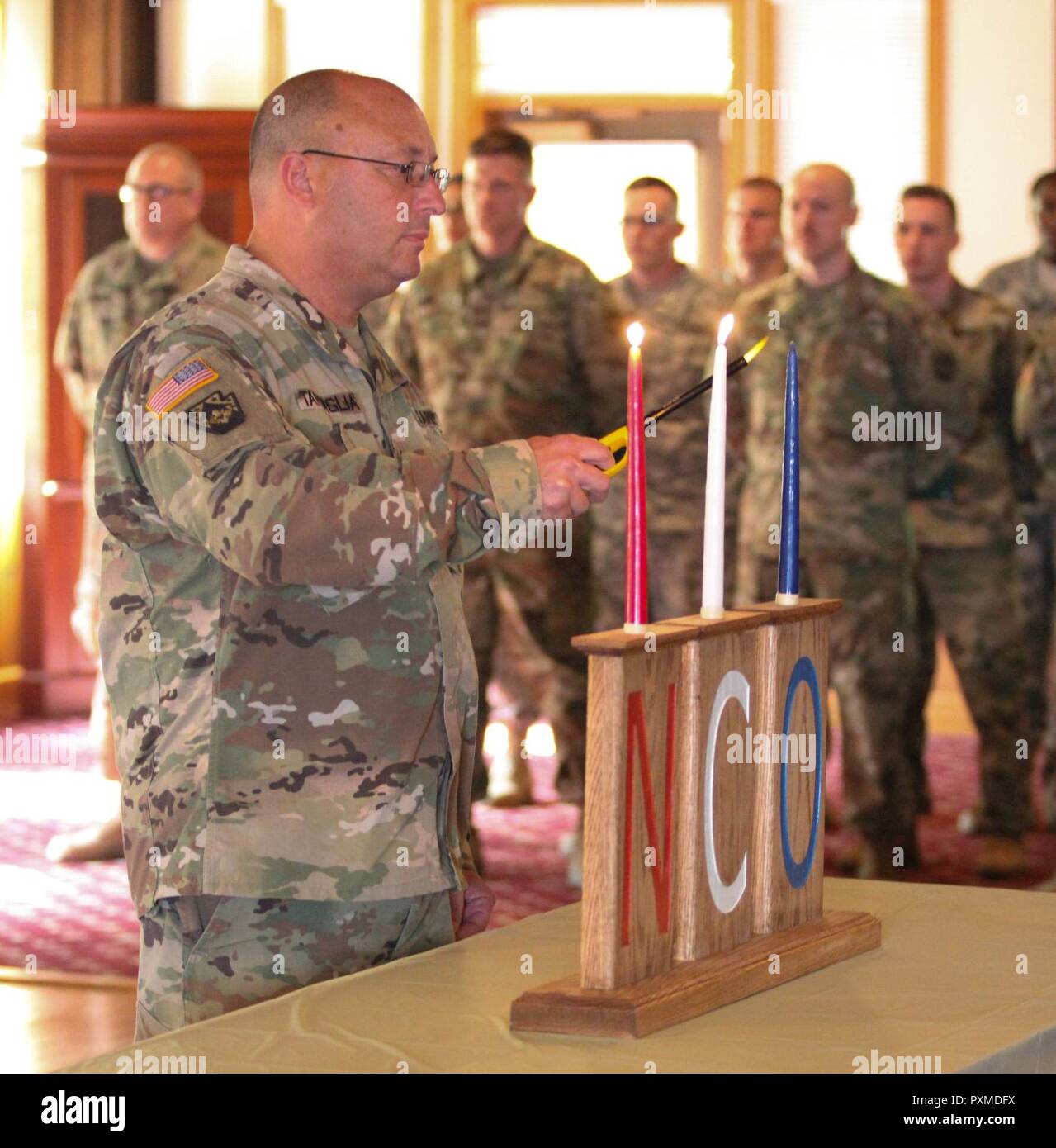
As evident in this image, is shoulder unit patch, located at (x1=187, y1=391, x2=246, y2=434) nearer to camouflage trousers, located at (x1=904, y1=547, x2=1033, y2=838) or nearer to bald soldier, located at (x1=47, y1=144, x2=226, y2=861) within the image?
camouflage trousers, located at (x1=904, y1=547, x2=1033, y2=838)

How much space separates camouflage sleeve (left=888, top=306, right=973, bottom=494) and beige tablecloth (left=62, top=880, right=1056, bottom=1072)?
9.83ft

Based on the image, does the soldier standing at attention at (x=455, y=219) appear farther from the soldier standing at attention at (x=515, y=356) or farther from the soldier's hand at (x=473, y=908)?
the soldier's hand at (x=473, y=908)

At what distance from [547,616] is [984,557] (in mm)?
1056

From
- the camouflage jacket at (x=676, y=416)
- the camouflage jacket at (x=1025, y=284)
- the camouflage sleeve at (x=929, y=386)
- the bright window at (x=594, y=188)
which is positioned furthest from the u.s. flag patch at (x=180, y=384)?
the bright window at (x=594, y=188)

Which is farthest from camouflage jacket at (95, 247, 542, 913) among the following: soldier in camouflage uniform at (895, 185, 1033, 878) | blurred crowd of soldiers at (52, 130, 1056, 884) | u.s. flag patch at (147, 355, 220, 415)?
soldier in camouflage uniform at (895, 185, 1033, 878)

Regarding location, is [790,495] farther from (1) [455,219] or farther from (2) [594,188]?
(2) [594,188]

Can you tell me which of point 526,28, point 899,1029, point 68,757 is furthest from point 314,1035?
point 526,28

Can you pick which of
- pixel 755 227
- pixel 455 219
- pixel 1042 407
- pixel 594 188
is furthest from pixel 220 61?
pixel 1042 407

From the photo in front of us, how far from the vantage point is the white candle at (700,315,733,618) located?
1460mm

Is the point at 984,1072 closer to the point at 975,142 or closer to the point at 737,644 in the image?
the point at 737,644

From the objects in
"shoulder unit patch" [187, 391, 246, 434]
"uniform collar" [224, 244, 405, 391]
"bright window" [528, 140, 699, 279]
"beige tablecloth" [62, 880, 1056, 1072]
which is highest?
"bright window" [528, 140, 699, 279]

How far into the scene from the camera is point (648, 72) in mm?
7461

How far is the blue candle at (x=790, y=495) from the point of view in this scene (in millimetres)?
1589
